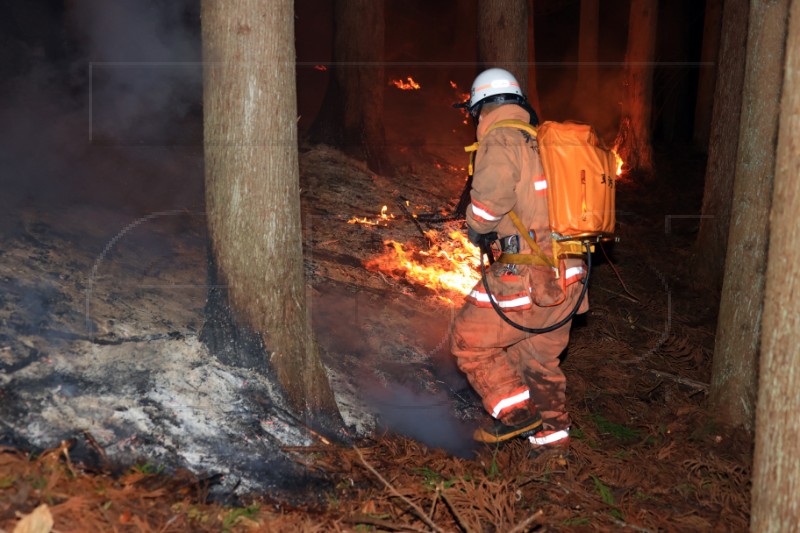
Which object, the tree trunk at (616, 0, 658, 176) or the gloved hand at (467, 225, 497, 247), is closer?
the gloved hand at (467, 225, 497, 247)

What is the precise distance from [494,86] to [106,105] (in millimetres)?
7080

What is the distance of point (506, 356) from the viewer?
5.13 m

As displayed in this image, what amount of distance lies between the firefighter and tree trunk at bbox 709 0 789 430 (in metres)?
1.13

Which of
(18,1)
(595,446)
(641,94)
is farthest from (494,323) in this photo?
(641,94)

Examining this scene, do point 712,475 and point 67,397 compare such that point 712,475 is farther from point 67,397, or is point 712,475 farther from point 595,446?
point 67,397

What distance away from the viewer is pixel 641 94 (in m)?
14.3

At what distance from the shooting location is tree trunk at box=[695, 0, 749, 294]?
8.82 metres

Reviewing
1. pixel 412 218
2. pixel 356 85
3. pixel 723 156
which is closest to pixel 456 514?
pixel 412 218

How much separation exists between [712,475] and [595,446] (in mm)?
803

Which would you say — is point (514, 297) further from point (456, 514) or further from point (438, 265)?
point (438, 265)

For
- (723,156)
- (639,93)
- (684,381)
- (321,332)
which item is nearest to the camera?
(321,332)

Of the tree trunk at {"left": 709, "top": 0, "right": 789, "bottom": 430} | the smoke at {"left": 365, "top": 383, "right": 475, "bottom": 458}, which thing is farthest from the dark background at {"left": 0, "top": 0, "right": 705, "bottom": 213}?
the tree trunk at {"left": 709, "top": 0, "right": 789, "bottom": 430}

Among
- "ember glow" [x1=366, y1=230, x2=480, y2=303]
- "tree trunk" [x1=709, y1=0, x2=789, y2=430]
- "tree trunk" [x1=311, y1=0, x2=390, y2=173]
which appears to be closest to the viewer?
"tree trunk" [x1=709, y1=0, x2=789, y2=430]

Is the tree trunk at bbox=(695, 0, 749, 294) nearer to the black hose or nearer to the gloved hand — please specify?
the black hose
